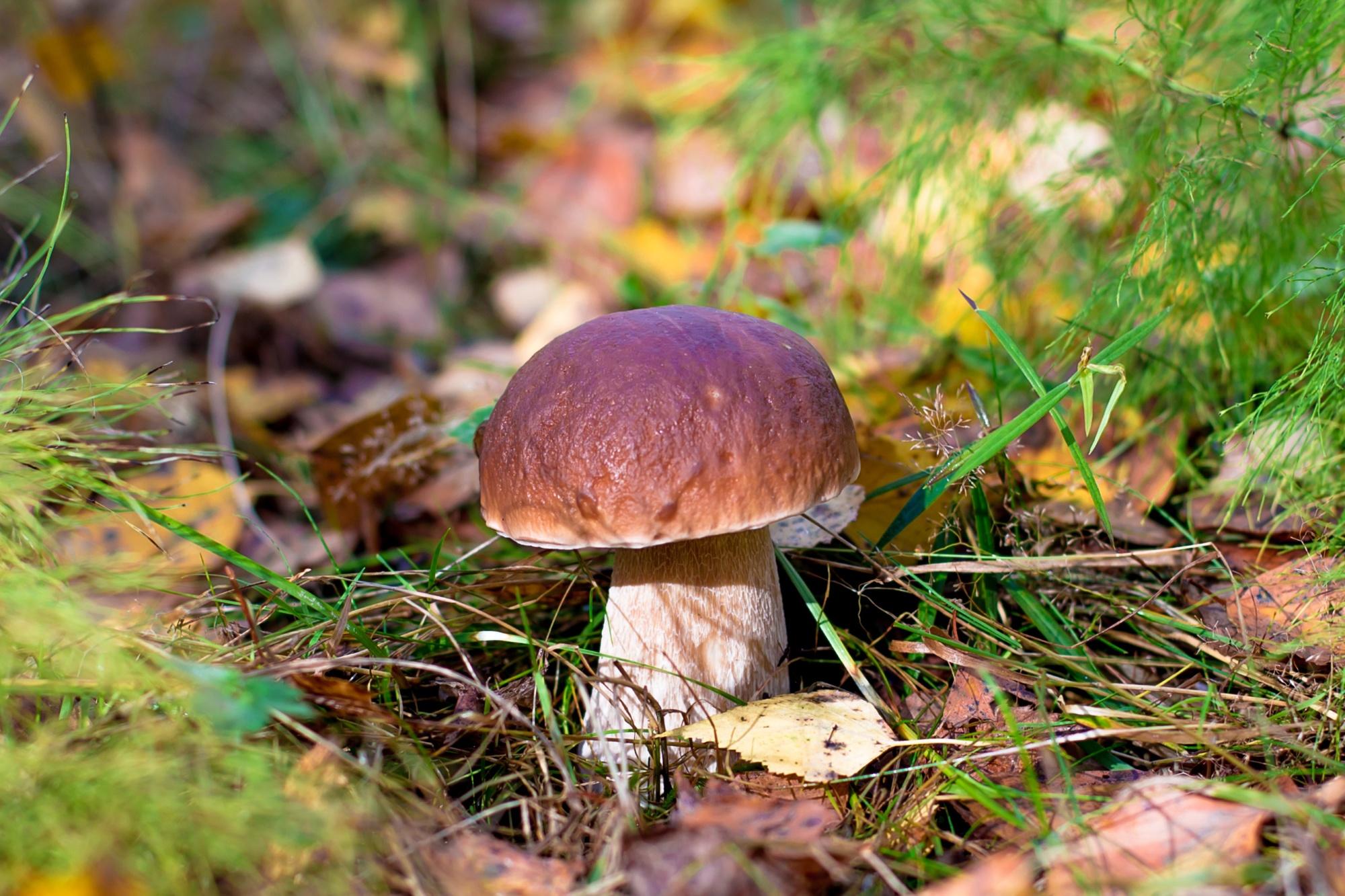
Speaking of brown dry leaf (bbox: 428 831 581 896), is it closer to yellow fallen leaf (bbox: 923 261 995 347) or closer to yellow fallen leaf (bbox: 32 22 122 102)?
yellow fallen leaf (bbox: 923 261 995 347)

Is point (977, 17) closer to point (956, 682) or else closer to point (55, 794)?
point (956, 682)

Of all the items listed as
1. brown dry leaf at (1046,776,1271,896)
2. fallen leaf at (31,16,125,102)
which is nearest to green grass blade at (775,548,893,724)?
brown dry leaf at (1046,776,1271,896)

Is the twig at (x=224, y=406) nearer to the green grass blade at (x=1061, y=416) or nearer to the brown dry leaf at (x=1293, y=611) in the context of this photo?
the green grass blade at (x=1061, y=416)

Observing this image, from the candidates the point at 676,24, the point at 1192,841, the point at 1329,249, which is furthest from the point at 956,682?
the point at 676,24

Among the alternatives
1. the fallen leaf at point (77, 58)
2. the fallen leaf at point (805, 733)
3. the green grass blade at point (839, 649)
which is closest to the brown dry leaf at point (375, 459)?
the green grass blade at point (839, 649)

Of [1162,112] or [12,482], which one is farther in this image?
[1162,112]
